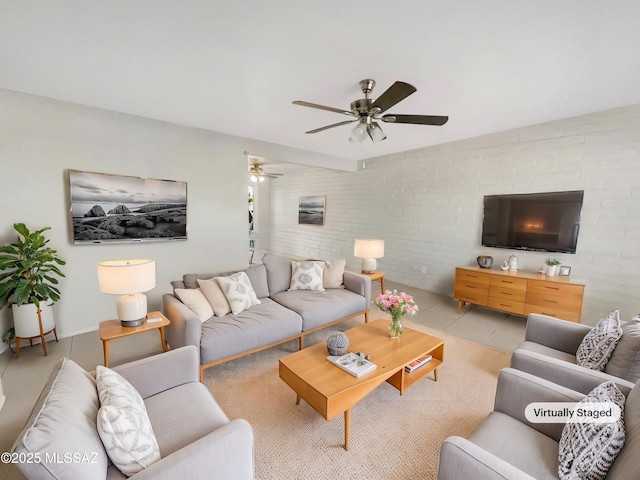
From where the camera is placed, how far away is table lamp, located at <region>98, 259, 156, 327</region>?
201 centimetres

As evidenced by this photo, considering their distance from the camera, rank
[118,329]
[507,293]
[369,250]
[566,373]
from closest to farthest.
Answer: [566,373] < [118,329] < [507,293] < [369,250]

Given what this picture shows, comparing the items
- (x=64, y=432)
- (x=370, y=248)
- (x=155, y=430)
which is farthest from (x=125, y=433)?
(x=370, y=248)

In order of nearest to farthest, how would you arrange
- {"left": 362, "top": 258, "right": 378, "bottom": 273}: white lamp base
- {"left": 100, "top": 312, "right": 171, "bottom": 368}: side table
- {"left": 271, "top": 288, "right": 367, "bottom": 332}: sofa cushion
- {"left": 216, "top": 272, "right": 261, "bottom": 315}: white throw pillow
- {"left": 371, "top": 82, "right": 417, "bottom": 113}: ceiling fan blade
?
{"left": 371, "top": 82, "right": 417, "bottom": 113}: ceiling fan blade → {"left": 100, "top": 312, "right": 171, "bottom": 368}: side table → {"left": 216, "top": 272, "right": 261, "bottom": 315}: white throw pillow → {"left": 271, "top": 288, "right": 367, "bottom": 332}: sofa cushion → {"left": 362, "top": 258, "right": 378, "bottom": 273}: white lamp base

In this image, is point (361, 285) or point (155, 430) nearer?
point (155, 430)

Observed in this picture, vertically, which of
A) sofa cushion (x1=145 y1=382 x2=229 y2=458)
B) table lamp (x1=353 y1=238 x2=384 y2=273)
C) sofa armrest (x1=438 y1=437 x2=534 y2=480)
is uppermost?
table lamp (x1=353 y1=238 x2=384 y2=273)

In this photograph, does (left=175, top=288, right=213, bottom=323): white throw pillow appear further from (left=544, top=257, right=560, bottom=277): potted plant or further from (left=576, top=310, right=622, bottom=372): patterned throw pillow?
(left=544, top=257, right=560, bottom=277): potted plant

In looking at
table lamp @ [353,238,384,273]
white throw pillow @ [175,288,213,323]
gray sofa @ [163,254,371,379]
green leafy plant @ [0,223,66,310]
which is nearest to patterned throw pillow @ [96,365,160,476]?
gray sofa @ [163,254,371,379]

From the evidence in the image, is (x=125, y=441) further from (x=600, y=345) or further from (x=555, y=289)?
(x=555, y=289)

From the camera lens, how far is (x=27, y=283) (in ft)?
8.06

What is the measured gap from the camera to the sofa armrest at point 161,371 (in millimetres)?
1473

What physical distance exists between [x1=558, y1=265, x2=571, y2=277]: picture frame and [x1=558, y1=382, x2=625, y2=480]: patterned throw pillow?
2.95 meters

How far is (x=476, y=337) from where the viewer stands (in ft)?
10.3

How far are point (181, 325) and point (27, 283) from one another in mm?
1648

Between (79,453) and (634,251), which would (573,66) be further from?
(79,453)
